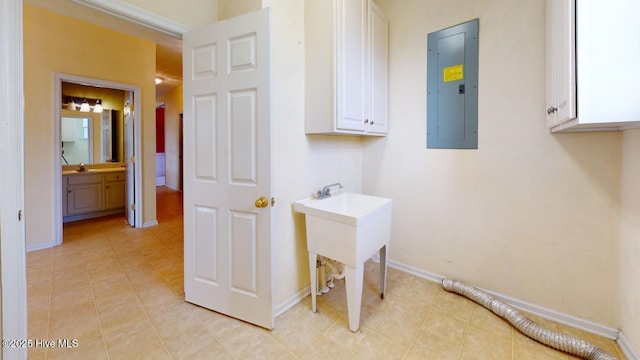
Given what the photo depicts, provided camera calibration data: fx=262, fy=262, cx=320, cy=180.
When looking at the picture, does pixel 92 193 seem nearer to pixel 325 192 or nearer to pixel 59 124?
pixel 59 124

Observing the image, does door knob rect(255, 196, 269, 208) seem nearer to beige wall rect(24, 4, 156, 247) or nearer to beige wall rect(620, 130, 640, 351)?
beige wall rect(620, 130, 640, 351)

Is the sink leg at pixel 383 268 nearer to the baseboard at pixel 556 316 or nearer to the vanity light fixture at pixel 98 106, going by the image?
the baseboard at pixel 556 316

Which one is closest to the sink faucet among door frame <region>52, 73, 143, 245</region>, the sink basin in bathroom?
the sink basin in bathroom

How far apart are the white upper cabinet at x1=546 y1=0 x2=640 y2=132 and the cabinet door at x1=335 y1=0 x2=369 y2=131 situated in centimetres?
122

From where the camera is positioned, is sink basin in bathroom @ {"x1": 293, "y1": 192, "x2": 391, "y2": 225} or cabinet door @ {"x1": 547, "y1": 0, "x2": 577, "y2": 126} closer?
cabinet door @ {"x1": 547, "y1": 0, "x2": 577, "y2": 126}

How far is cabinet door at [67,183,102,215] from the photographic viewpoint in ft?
14.0

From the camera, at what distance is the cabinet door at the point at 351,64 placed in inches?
74.4

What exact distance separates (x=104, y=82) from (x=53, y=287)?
9.04ft

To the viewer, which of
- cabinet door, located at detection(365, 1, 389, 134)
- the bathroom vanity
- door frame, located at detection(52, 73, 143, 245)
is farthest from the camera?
the bathroom vanity

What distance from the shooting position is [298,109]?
200cm

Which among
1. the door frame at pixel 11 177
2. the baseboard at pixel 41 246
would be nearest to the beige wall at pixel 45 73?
the baseboard at pixel 41 246

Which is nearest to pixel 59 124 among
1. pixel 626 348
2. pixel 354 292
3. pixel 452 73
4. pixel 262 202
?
pixel 262 202

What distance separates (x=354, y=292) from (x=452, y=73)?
1.91 meters

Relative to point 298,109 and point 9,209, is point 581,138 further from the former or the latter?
point 9,209
